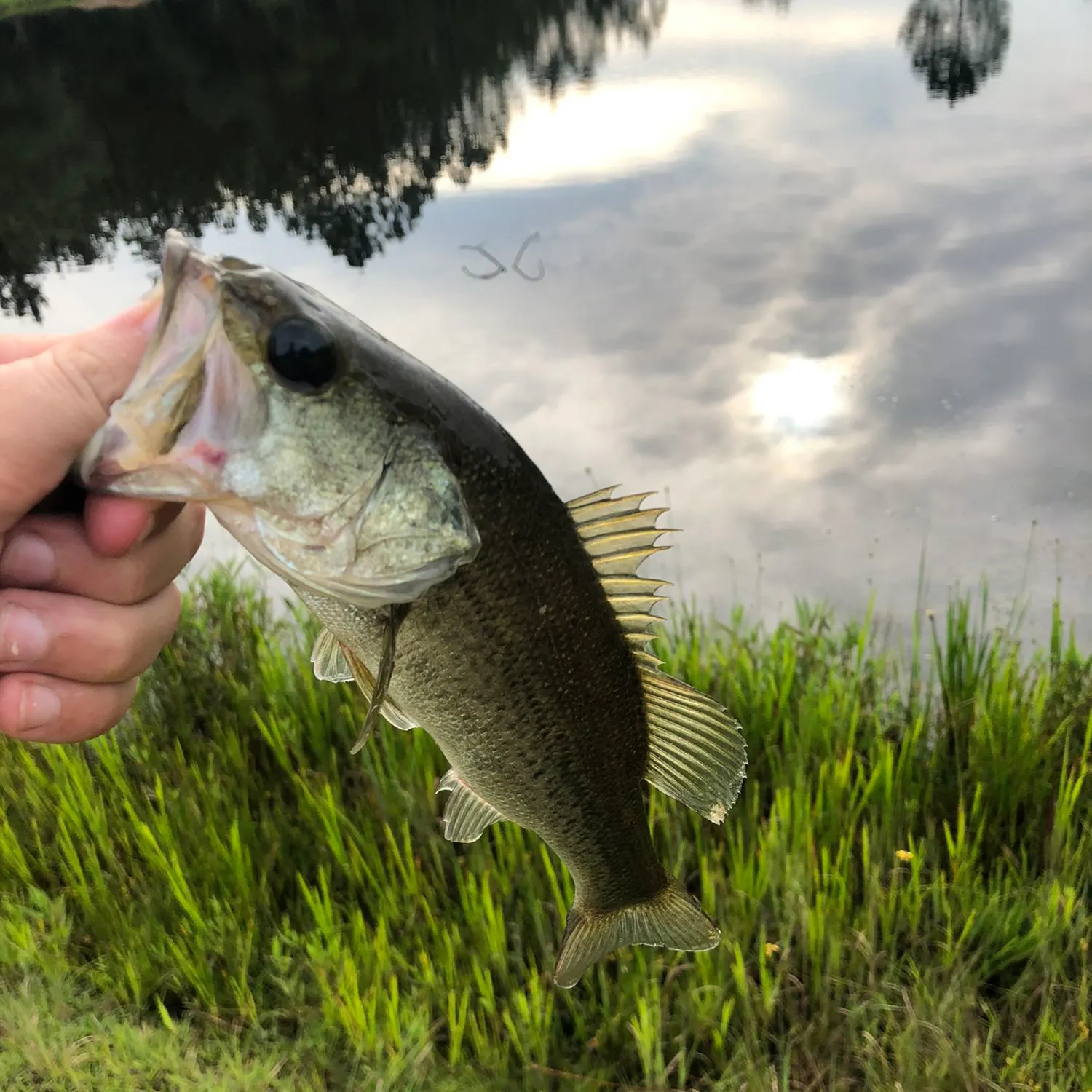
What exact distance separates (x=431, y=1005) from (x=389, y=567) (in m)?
1.80

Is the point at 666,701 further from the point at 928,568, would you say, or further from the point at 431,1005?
the point at 928,568

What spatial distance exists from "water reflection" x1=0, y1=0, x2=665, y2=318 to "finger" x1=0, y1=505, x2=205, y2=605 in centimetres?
918

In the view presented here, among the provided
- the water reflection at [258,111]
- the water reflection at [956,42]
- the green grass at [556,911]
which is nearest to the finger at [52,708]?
the green grass at [556,911]

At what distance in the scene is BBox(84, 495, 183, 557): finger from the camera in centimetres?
146

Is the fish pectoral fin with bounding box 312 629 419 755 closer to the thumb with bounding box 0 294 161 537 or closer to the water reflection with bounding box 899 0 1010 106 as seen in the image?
the thumb with bounding box 0 294 161 537

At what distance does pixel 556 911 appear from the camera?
272cm

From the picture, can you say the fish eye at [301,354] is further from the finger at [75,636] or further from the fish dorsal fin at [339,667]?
the finger at [75,636]

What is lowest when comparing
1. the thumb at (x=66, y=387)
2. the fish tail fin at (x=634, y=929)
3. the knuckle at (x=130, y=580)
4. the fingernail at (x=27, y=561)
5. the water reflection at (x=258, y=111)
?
the water reflection at (x=258, y=111)

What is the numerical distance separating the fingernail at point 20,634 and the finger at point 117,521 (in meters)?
0.24

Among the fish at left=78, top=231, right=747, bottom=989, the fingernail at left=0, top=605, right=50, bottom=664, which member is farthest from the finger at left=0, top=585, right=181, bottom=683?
the fish at left=78, top=231, right=747, bottom=989

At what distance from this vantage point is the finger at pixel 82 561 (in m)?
1.61

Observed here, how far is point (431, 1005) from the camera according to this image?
2.55m

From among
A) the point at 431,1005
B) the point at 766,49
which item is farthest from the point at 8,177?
the point at 431,1005

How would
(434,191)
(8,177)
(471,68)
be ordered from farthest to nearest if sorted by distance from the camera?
(471,68) → (8,177) → (434,191)
